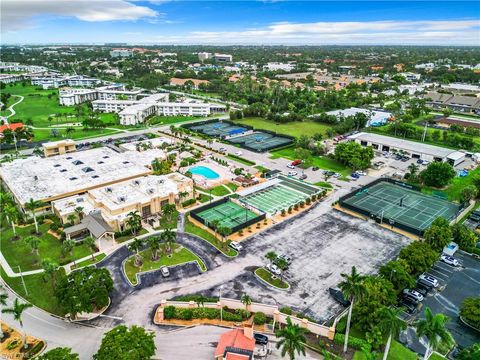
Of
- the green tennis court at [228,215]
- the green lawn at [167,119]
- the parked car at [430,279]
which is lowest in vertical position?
the parked car at [430,279]

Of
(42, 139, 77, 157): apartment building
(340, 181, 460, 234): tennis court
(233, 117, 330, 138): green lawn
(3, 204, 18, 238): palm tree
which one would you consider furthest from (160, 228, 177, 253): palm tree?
(233, 117, 330, 138): green lawn

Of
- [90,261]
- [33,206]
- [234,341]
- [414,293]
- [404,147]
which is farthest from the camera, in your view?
[404,147]

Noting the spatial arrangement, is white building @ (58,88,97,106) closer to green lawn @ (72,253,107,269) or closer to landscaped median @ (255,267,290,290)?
green lawn @ (72,253,107,269)

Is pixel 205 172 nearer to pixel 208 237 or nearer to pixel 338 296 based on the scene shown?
pixel 208 237

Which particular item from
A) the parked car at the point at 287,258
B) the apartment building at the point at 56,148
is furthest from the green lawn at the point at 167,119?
the parked car at the point at 287,258

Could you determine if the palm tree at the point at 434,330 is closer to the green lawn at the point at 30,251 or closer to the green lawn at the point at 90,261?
the green lawn at the point at 90,261

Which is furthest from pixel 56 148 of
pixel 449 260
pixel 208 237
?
pixel 449 260

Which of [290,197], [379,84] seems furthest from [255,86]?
[290,197]
